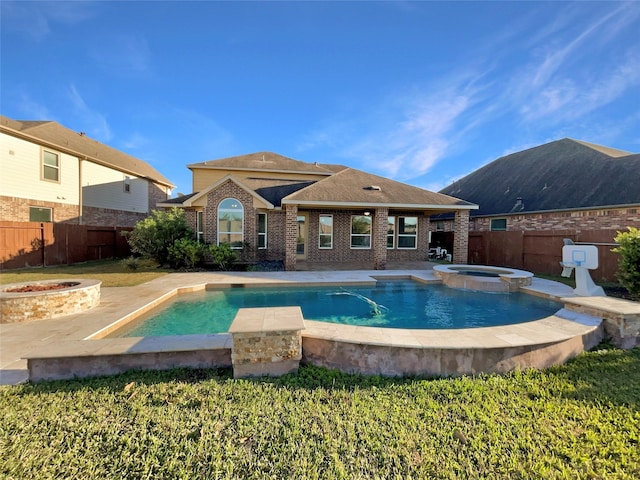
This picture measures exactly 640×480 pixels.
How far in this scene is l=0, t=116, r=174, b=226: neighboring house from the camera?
13.5 meters

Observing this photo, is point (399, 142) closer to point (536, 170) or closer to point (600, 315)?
point (536, 170)

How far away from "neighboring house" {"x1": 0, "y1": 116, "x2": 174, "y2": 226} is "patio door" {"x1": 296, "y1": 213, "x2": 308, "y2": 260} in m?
13.2

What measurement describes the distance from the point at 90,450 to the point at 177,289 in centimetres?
722

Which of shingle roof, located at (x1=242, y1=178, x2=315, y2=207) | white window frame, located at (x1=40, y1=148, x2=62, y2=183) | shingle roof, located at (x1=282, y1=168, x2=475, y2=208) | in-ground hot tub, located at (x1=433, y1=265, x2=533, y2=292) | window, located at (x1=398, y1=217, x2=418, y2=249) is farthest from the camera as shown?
window, located at (x1=398, y1=217, x2=418, y2=249)

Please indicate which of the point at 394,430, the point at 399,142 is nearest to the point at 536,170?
the point at 399,142

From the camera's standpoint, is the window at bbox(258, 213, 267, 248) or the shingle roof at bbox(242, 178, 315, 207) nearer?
the window at bbox(258, 213, 267, 248)

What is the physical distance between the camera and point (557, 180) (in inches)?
693

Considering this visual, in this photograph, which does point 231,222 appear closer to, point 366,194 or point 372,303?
point 366,194

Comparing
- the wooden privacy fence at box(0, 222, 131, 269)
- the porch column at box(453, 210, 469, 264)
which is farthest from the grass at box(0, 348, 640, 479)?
the wooden privacy fence at box(0, 222, 131, 269)

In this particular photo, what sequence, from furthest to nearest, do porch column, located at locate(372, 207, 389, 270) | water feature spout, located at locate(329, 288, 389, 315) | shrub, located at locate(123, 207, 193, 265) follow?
1. porch column, located at locate(372, 207, 389, 270)
2. shrub, located at locate(123, 207, 193, 265)
3. water feature spout, located at locate(329, 288, 389, 315)

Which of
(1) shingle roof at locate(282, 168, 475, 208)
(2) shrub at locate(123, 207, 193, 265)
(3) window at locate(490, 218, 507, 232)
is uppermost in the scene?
(1) shingle roof at locate(282, 168, 475, 208)

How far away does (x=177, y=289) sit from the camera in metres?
9.37

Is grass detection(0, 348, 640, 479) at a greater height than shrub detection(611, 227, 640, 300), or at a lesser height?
lesser

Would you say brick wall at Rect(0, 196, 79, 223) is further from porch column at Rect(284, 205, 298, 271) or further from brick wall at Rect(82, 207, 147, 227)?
porch column at Rect(284, 205, 298, 271)
